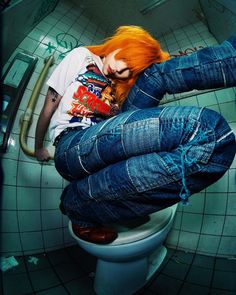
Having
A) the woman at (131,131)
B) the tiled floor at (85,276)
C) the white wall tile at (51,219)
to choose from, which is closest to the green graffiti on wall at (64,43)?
the woman at (131,131)

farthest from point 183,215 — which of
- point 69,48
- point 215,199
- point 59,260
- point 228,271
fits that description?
point 69,48

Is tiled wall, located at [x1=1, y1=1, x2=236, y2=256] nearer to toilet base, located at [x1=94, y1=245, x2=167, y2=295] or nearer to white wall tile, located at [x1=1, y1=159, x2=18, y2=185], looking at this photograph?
white wall tile, located at [x1=1, y1=159, x2=18, y2=185]

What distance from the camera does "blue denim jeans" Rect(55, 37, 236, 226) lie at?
423mm

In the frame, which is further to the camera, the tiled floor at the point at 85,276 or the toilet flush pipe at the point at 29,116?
the toilet flush pipe at the point at 29,116

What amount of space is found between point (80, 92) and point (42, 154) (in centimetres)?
35

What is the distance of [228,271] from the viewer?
2.82ft

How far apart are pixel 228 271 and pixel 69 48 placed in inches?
47.1

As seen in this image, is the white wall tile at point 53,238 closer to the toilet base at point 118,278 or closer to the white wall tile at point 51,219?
the white wall tile at point 51,219

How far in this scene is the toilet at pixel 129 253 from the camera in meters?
0.65

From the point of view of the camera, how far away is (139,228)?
687 millimetres

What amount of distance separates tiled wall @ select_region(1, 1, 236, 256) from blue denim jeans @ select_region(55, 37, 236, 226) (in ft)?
1.49

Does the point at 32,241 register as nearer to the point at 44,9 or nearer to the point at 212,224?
the point at 212,224

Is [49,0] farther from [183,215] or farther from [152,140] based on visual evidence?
[183,215]

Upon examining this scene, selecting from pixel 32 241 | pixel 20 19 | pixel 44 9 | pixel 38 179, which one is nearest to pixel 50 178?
pixel 38 179
